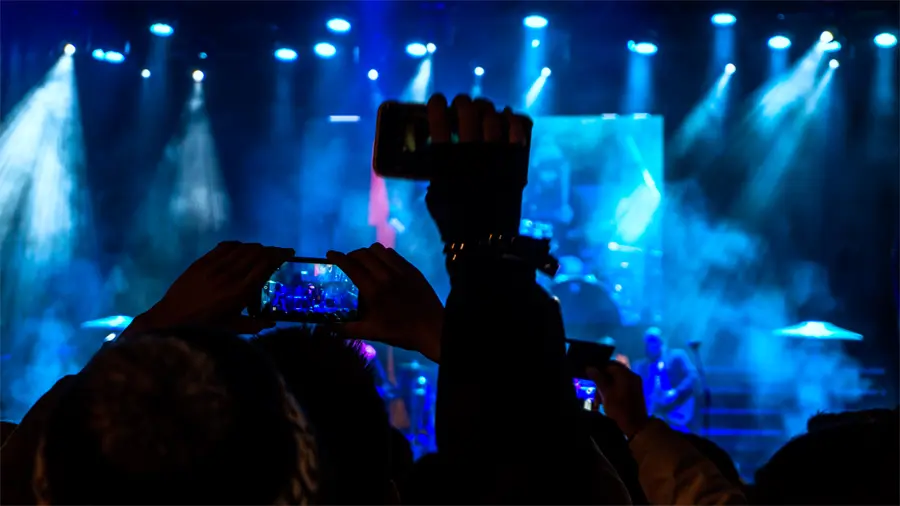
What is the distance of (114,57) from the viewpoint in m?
7.49

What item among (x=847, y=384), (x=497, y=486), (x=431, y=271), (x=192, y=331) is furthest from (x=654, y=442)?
(x=847, y=384)

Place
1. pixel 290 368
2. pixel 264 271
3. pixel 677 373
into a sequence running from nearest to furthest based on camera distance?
pixel 290 368
pixel 264 271
pixel 677 373

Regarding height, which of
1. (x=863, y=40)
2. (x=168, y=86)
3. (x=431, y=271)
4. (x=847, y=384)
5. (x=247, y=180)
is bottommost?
(x=847, y=384)

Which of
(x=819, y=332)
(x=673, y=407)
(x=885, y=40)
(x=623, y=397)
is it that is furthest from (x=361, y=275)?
(x=885, y=40)

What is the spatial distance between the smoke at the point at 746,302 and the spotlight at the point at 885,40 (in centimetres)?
226

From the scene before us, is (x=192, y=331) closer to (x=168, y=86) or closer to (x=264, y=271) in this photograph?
(x=264, y=271)

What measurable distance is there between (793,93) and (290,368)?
779 centimetres

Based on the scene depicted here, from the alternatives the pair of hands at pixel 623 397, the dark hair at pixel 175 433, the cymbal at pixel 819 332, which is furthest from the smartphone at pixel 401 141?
the cymbal at pixel 819 332

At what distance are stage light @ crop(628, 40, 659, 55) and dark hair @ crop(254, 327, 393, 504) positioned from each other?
22.9ft

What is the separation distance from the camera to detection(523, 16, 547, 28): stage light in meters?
6.89

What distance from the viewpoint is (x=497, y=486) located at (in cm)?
65

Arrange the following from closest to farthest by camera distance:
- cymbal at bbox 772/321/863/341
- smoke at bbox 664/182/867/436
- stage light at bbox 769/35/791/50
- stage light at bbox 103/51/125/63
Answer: cymbal at bbox 772/321/863/341 → stage light at bbox 769/35/791/50 → smoke at bbox 664/182/867/436 → stage light at bbox 103/51/125/63

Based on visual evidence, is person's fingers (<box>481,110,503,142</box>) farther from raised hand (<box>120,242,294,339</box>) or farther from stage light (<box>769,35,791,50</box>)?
stage light (<box>769,35,791,50</box>)

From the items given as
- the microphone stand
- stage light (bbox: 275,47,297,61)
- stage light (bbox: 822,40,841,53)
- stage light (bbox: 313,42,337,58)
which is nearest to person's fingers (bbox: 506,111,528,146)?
the microphone stand
